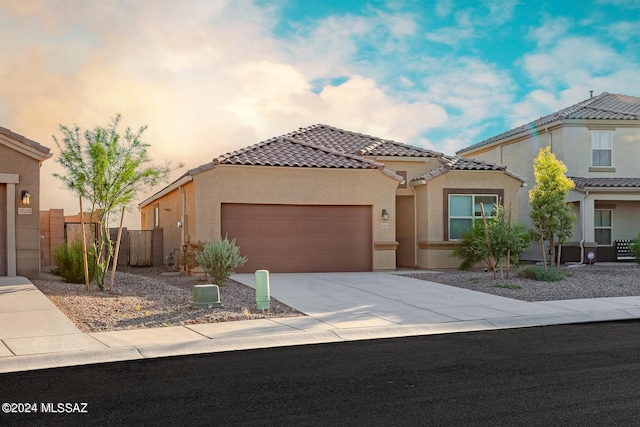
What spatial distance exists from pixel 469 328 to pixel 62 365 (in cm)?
635

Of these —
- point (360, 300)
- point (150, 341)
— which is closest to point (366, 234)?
point (360, 300)

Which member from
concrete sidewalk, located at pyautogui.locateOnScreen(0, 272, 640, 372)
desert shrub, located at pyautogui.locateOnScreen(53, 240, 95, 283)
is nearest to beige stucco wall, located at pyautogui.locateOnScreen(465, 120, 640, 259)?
concrete sidewalk, located at pyautogui.locateOnScreen(0, 272, 640, 372)

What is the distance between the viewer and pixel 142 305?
12664 mm

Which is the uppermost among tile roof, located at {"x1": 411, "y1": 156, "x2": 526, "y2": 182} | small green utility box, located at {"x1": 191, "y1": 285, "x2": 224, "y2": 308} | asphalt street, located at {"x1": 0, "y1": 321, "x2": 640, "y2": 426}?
tile roof, located at {"x1": 411, "y1": 156, "x2": 526, "y2": 182}

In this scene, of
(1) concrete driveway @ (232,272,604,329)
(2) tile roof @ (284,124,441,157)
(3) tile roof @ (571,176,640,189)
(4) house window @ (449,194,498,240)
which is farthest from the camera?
(3) tile roof @ (571,176,640,189)

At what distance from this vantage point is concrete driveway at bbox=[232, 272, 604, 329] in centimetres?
1145

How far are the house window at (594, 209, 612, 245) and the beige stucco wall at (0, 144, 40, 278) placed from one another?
69.6ft

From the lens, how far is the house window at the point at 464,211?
22.9 meters

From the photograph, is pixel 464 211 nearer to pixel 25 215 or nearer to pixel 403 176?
pixel 403 176

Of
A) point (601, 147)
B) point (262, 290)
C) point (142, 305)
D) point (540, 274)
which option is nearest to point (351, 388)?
point (262, 290)

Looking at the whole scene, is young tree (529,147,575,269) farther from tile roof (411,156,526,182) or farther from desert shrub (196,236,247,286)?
desert shrub (196,236,247,286)

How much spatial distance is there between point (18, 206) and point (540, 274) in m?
Result: 14.4

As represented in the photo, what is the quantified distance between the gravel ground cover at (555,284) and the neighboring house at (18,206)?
433 inches

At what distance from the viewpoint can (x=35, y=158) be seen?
57.4 feet
